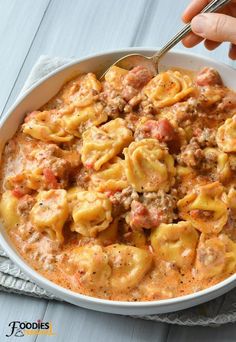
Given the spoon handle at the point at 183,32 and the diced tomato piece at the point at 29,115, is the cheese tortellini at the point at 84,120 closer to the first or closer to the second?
the diced tomato piece at the point at 29,115

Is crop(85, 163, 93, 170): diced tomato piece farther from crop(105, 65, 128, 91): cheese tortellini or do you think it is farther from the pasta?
crop(105, 65, 128, 91): cheese tortellini

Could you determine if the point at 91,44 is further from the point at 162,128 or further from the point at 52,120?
the point at 162,128

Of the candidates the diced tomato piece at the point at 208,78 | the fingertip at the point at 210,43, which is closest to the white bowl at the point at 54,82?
the diced tomato piece at the point at 208,78

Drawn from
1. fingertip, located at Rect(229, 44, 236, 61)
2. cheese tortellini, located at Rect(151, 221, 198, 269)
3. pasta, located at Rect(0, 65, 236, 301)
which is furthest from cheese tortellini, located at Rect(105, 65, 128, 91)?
cheese tortellini, located at Rect(151, 221, 198, 269)

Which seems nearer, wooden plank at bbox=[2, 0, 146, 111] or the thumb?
the thumb

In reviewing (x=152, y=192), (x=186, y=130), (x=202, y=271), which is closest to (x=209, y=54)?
(x=186, y=130)

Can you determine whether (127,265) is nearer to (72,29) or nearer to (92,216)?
(92,216)
